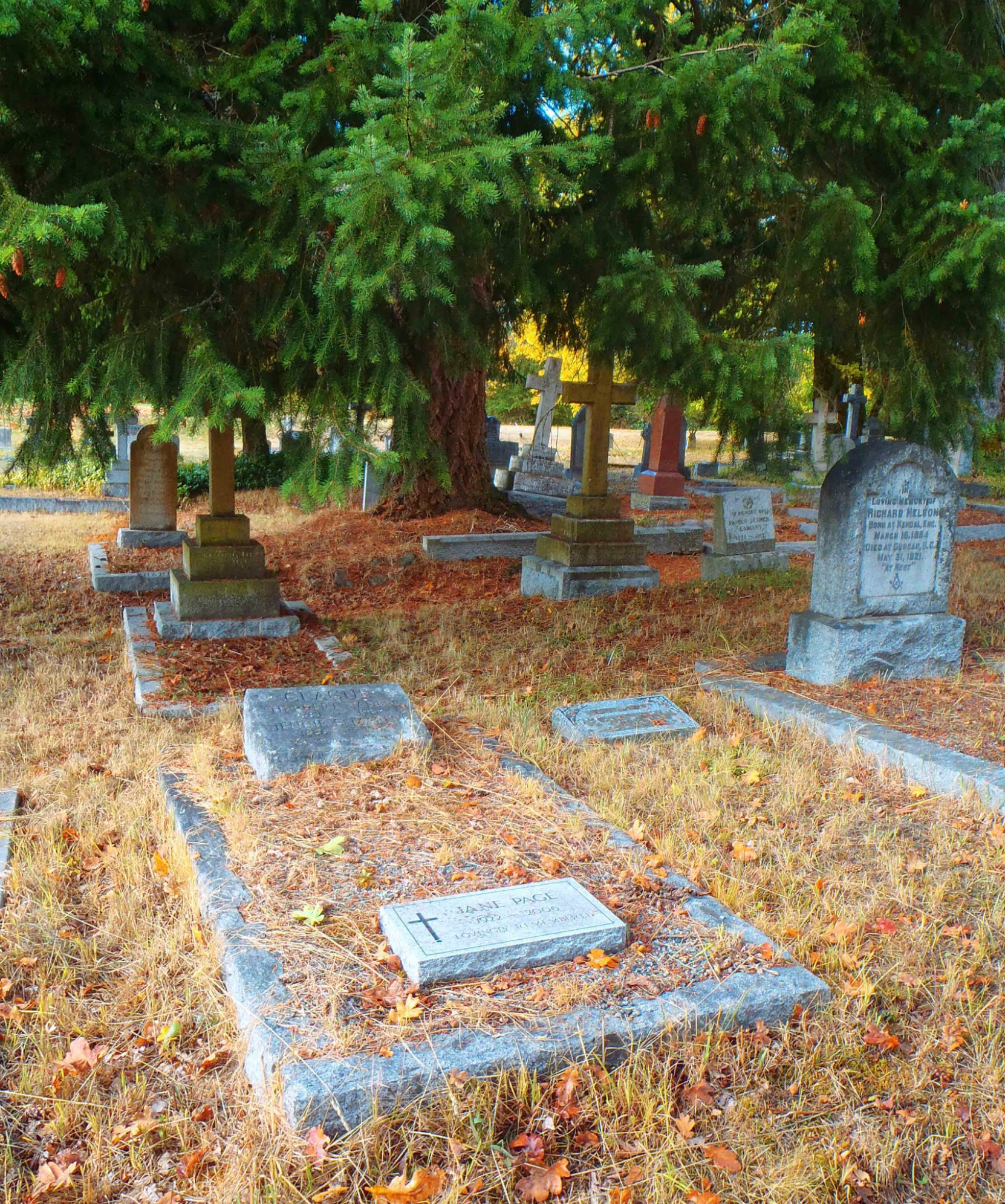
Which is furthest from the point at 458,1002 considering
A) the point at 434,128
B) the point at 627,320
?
the point at 627,320

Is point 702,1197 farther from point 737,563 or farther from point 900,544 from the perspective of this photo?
point 737,563

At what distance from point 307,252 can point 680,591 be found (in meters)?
5.22

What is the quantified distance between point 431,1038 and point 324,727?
2194 mm

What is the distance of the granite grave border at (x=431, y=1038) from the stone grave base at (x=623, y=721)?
1.86m

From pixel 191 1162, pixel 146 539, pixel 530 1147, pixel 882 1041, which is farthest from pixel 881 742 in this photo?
pixel 146 539

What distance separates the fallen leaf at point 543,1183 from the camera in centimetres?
233

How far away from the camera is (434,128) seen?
3.98 metres

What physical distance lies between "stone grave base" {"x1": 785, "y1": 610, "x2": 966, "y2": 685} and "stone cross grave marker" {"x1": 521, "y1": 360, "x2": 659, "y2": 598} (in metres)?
2.60

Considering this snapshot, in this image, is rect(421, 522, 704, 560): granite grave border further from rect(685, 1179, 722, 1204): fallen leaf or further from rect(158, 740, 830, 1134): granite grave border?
rect(685, 1179, 722, 1204): fallen leaf

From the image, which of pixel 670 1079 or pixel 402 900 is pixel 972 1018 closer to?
pixel 670 1079

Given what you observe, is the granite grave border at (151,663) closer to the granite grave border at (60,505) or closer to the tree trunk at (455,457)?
the tree trunk at (455,457)

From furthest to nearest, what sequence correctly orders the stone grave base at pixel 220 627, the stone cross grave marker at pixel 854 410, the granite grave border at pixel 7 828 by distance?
the stone cross grave marker at pixel 854 410
the stone grave base at pixel 220 627
the granite grave border at pixel 7 828

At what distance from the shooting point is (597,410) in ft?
29.7

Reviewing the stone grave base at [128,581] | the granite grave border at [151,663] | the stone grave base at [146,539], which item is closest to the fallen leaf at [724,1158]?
the granite grave border at [151,663]
